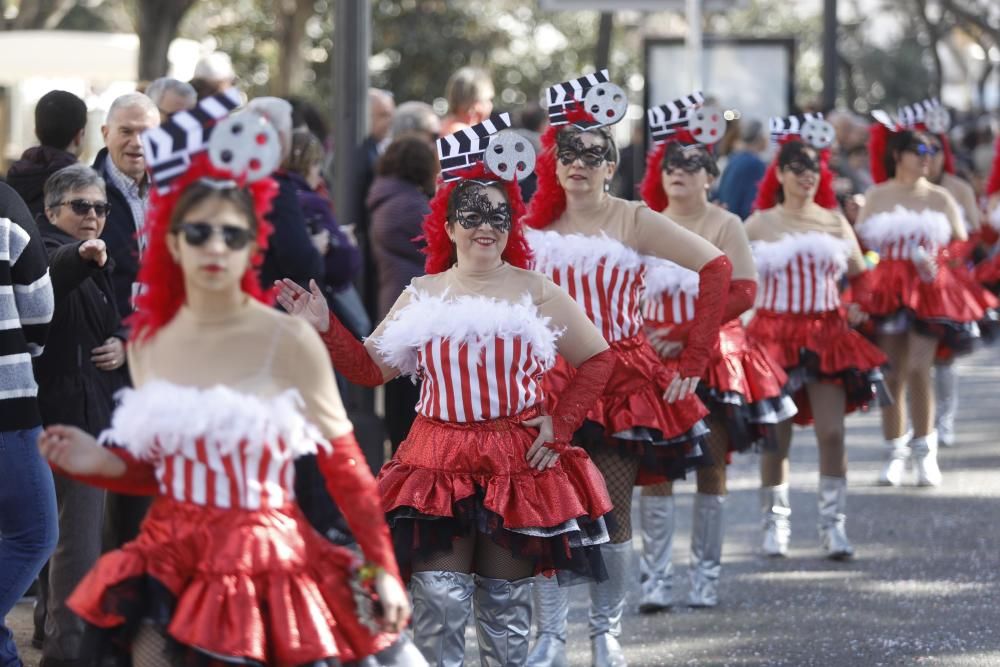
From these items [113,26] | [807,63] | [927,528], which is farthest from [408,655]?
[807,63]

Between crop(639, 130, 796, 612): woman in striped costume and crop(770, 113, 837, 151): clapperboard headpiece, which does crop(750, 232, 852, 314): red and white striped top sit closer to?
crop(770, 113, 837, 151): clapperboard headpiece

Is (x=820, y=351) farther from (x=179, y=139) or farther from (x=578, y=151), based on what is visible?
(x=179, y=139)

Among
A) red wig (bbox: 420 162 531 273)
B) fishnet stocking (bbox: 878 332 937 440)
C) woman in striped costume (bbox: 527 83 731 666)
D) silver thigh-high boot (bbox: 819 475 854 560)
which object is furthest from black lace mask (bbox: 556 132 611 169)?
fishnet stocking (bbox: 878 332 937 440)

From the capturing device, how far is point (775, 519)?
9.21 metres

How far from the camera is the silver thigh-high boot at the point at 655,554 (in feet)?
26.2

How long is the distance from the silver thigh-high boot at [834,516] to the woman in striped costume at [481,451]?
3464 millimetres

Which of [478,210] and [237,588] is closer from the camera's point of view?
[237,588]

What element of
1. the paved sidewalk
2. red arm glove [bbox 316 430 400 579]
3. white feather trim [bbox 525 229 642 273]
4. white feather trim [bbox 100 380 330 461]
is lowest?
the paved sidewalk

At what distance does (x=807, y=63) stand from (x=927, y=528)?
141ft

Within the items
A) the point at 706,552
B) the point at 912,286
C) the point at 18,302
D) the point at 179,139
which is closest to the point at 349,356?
the point at 18,302

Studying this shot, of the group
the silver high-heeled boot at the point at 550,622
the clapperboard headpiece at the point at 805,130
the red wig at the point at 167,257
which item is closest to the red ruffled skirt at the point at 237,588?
the red wig at the point at 167,257

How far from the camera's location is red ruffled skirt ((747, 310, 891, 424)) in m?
9.10

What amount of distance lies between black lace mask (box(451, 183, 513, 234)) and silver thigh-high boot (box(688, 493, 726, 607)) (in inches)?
108

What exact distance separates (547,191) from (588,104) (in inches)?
15.9
